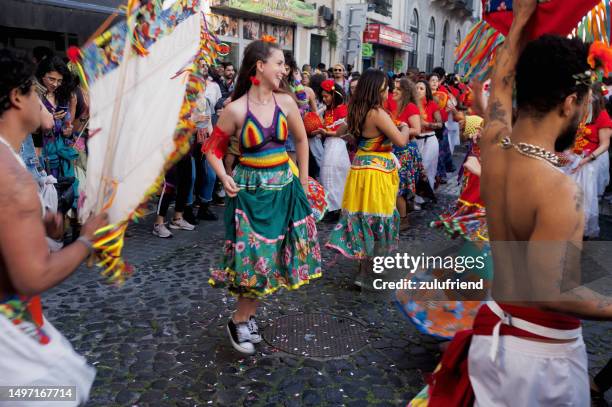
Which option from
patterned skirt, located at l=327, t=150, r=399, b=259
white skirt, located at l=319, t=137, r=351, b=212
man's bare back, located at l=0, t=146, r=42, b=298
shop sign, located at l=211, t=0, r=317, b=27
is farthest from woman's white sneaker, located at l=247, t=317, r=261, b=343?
shop sign, located at l=211, t=0, r=317, b=27

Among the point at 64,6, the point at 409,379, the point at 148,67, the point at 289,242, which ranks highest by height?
the point at 64,6

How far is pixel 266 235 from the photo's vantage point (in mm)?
3584

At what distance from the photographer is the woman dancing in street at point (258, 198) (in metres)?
3.56

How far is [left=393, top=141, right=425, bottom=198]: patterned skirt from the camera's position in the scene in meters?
6.97

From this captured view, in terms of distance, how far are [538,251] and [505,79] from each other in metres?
0.70

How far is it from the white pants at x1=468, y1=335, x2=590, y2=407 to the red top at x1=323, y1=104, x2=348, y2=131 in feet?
19.8

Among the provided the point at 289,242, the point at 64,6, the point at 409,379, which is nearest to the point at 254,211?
the point at 289,242

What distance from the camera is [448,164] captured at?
11.4 meters

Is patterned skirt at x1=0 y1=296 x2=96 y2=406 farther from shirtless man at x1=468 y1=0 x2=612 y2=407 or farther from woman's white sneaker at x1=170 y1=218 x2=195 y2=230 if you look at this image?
woman's white sneaker at x1=170 y1=218 x2=195 y2=230

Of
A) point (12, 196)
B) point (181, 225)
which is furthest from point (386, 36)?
point (12, 196)

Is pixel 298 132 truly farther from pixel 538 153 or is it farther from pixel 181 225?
pixel 181 225

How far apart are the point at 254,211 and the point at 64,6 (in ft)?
21.4

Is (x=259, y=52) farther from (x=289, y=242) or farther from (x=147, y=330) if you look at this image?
(x=147, y=330)

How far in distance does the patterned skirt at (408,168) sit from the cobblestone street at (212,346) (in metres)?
1.98
